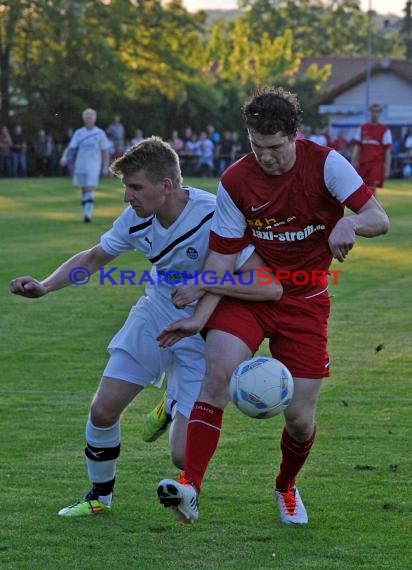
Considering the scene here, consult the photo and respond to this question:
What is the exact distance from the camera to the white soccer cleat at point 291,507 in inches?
242

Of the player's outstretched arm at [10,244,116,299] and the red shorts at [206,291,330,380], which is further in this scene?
the player's outstretched arm at [10,244,116,299]

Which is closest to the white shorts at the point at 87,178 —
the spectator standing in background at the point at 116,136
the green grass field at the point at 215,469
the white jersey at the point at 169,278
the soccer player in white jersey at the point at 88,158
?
the soccer player in white jersey at the point at 88,158

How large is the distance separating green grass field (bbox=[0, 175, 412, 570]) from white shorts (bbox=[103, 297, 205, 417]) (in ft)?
2.04

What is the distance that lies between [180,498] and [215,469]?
6.34 ft

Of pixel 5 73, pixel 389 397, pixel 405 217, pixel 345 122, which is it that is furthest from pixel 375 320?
pixel 345 122

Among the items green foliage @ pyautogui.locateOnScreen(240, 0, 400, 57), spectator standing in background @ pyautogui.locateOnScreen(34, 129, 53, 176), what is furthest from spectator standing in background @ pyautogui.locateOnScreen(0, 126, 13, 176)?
green foliage @ pyautogui.locateOnScreen(240, 0, 400, 57)

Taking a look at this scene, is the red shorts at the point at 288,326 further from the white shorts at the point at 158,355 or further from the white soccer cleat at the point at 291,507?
the white soccer cleat at the point at 291,507

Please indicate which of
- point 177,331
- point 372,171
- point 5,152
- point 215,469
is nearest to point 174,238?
point 177,331

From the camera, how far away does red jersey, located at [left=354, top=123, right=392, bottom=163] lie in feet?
89.1

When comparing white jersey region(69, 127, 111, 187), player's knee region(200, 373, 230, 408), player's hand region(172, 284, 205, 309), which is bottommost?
white jersey region(69, 127, 111, 187)

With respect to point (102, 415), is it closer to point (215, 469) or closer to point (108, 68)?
point (215, 469)

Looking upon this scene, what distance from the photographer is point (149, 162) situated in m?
6.07

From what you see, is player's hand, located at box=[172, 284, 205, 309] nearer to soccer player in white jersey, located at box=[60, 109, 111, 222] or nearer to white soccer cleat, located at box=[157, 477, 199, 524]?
white soccer cleat, located at box=[157, 477, 199, 524]

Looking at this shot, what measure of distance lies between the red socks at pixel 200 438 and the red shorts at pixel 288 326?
41 centimetres
